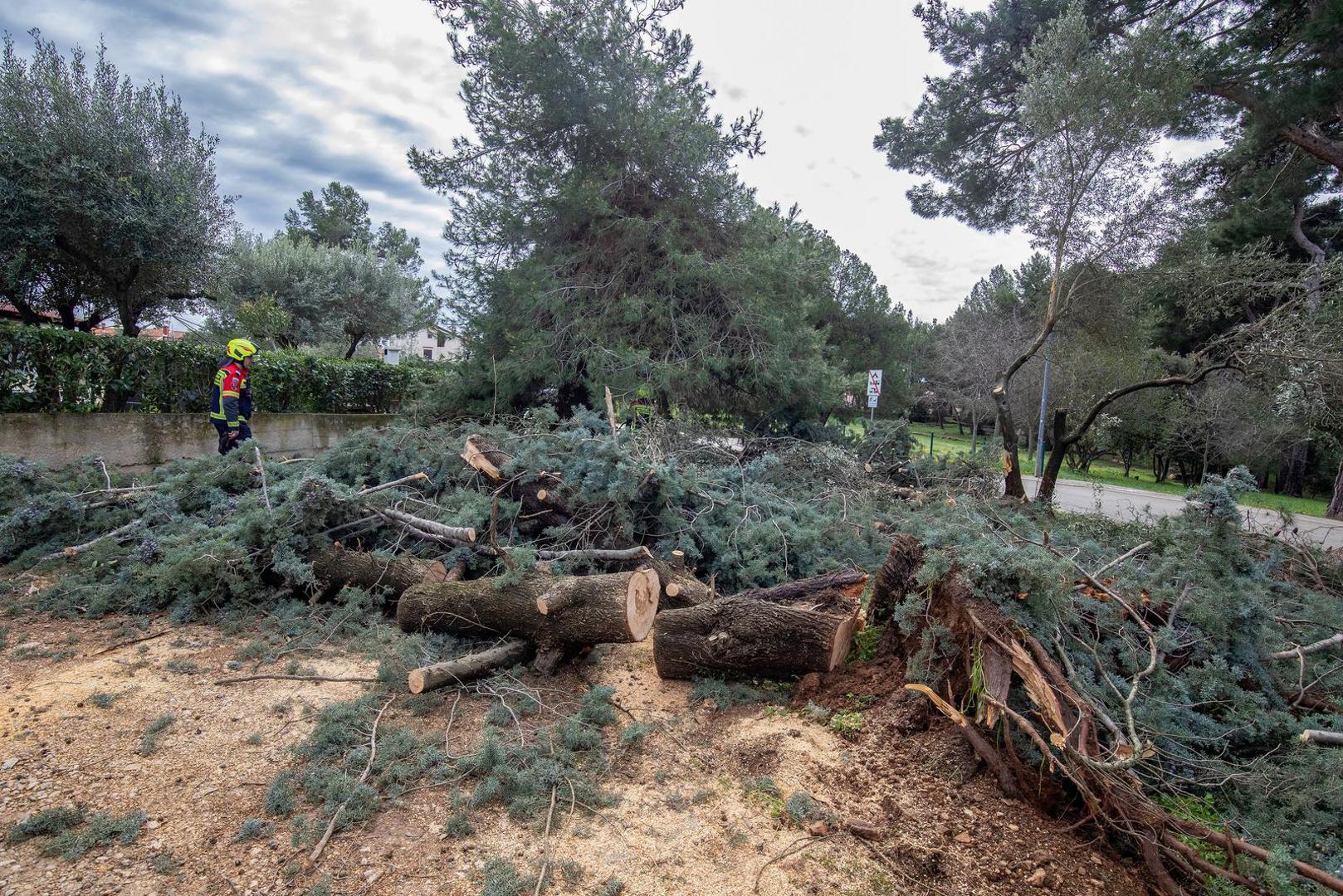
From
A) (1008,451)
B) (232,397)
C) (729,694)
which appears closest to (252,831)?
(729,694)

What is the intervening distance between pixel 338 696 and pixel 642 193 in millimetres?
8697

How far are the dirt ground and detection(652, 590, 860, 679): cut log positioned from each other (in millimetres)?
230

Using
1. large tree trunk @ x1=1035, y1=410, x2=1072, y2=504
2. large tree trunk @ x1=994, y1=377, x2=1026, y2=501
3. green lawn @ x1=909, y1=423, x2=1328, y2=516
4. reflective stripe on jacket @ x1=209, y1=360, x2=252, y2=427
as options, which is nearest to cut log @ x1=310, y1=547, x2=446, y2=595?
reflective stripe on jacket @ x1=209, y1=360, x2=252, y2=427

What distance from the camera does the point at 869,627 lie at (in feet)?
14.3

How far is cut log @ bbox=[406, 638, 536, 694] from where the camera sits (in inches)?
141

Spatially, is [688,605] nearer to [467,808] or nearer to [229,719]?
[467,808]

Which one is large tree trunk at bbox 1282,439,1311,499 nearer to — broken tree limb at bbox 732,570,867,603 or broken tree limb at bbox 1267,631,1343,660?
broken tree limb at bbox 1267,631,1343,660

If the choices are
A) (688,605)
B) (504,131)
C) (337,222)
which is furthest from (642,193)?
(337,222)

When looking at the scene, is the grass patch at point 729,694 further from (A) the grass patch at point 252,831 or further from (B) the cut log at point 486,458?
(B) the cut log at point 486,458

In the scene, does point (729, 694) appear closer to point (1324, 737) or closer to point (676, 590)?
point (676, 590)

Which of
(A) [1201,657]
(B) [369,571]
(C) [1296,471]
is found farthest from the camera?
(C) [1296,471]

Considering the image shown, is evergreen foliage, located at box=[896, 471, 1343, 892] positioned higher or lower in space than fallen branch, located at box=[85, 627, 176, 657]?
higher

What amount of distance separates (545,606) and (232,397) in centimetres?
678

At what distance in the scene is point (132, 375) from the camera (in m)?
8.52
